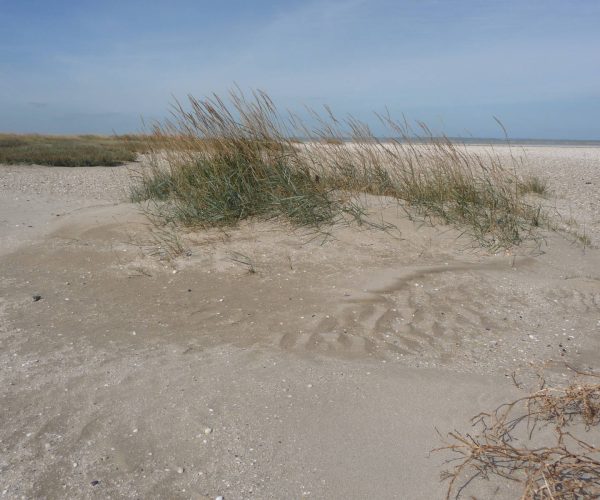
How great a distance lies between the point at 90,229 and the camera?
5887 millimetres

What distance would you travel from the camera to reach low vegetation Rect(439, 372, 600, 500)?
198cm

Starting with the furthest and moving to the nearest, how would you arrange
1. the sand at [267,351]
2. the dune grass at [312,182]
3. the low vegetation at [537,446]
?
the dune grass at [312,182] < the sand at [267,351] < the low vegetation at [537,446]

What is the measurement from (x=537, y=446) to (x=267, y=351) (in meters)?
1.50

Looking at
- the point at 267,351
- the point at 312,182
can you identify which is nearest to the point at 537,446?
the point at 267,351

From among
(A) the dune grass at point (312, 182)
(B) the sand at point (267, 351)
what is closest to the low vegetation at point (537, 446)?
(B) the sand at point (267, 351)

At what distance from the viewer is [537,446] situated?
7.71ft

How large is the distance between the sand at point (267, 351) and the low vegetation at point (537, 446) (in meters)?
0.08

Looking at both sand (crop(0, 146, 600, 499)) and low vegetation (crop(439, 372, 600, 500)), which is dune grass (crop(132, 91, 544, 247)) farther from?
low vegetation (crop(439, 372, 600, 500))

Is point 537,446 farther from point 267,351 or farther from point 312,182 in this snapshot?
point 312,182

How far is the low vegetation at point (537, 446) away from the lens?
1.98 m

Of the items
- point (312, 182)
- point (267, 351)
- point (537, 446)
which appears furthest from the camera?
point (312, 182)

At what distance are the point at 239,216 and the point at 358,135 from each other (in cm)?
165

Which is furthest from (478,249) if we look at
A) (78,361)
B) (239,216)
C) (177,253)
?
(78,361)

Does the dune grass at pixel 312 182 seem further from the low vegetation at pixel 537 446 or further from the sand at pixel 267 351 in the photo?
the low vegetation at pixel 537 446
